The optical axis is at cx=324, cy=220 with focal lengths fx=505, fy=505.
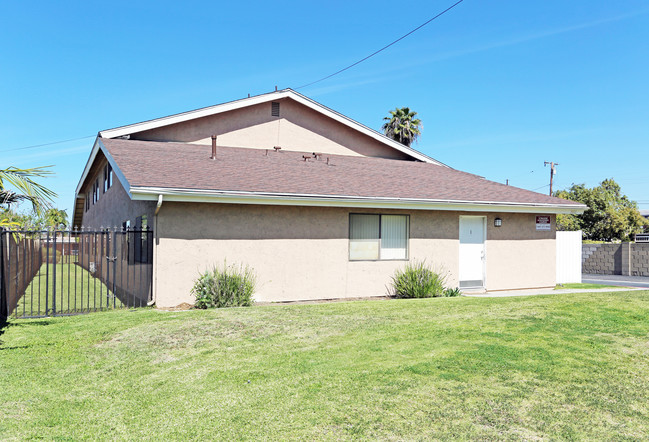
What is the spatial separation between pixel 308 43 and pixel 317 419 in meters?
18.0

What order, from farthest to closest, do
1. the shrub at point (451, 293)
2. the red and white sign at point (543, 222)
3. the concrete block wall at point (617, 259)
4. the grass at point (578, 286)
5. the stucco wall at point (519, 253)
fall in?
the concrete block wall at point (617, 259), the grass at point (578, 286), the red and white sign at point (543, 222), the stucco wall at point (519, 253), the shrub at point (451, 293)

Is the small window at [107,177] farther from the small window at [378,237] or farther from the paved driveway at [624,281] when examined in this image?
the paved driveway at [624,281]

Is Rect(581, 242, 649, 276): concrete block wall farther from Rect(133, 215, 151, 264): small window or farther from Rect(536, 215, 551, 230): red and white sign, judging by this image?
Rect(133, 215, 151, 264): small window

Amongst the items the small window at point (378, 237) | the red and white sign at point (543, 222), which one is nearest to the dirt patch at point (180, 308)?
the small window at point (378, 237)

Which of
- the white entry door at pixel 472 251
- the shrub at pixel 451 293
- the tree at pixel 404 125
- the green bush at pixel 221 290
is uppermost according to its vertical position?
the tree at pixel 404 125

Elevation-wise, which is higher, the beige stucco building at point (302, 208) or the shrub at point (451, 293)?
the beige stucco building at point (302, 208)

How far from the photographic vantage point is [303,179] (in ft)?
44.7

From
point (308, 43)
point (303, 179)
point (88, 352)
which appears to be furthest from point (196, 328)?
point (308, 43)

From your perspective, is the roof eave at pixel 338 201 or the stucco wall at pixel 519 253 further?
the stucco wall at pixel 519 253

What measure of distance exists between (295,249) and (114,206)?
300 inches

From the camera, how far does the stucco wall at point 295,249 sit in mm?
11430

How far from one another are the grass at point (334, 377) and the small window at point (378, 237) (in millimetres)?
3983

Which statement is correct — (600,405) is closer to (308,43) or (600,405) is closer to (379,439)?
(379,439)

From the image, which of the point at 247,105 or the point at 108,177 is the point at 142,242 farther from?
the point at 108,177
